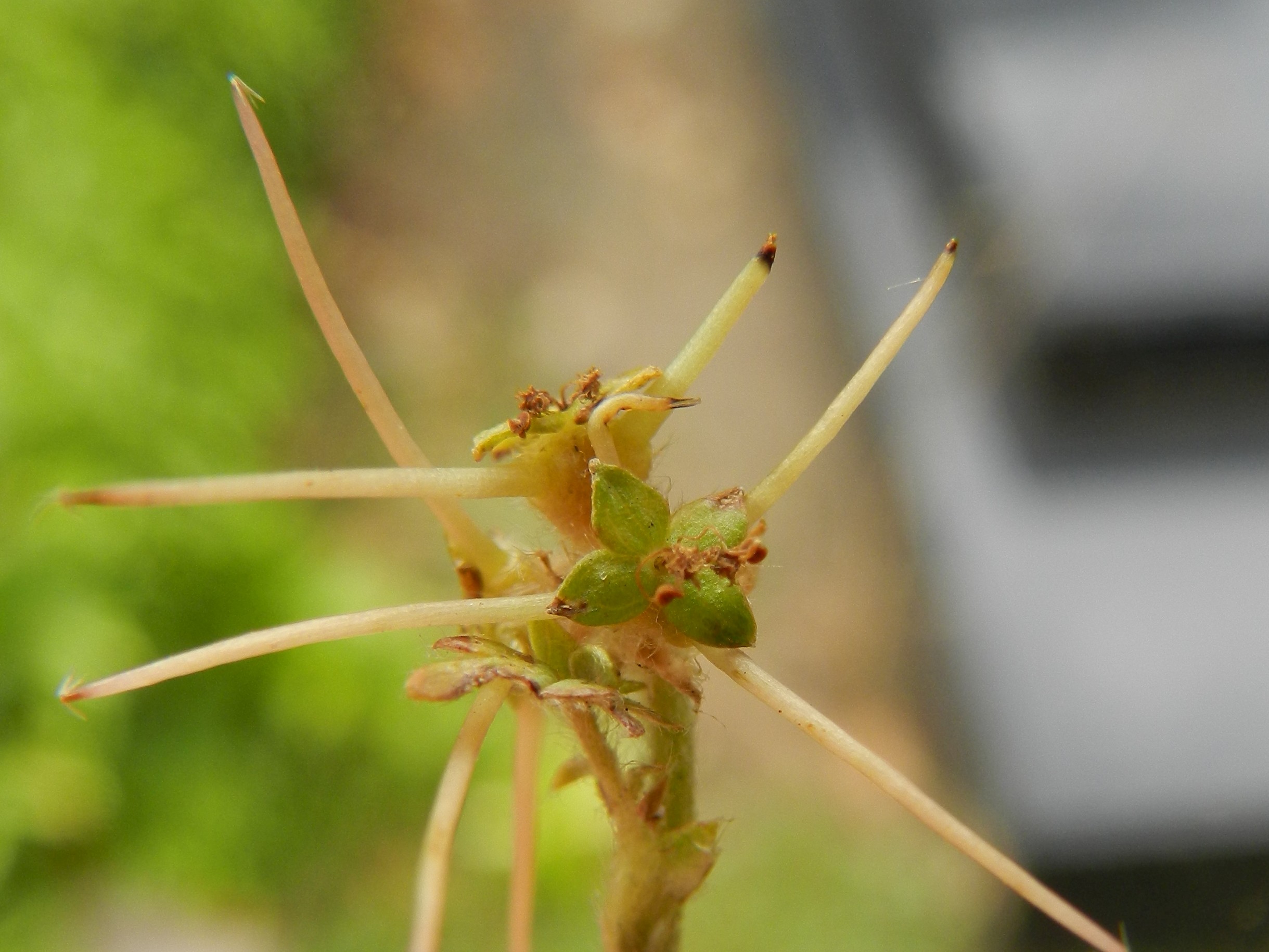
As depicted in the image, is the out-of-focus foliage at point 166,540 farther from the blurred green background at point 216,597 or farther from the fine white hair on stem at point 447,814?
the fine white hair on stem at point 447,814

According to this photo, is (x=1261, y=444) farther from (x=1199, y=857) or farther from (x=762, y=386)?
(x=762, y=386)

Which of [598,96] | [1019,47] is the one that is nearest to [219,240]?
[598,96]

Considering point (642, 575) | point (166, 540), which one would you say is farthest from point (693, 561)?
point (166, 540)

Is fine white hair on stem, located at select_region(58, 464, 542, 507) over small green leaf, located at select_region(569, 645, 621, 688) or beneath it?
over

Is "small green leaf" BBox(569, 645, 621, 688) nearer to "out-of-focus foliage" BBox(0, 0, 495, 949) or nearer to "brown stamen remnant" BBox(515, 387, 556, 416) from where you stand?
"brown stamen remnant" BBox(515, 387, 556, 416)

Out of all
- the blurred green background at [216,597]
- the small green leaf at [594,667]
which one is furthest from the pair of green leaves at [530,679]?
the blurred green background at [216,597]

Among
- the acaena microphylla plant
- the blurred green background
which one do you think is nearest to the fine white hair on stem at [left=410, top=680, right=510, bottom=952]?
the acaena microphylla plant

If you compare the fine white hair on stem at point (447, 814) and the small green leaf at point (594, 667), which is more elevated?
the small green leaf at point (594, 667)
